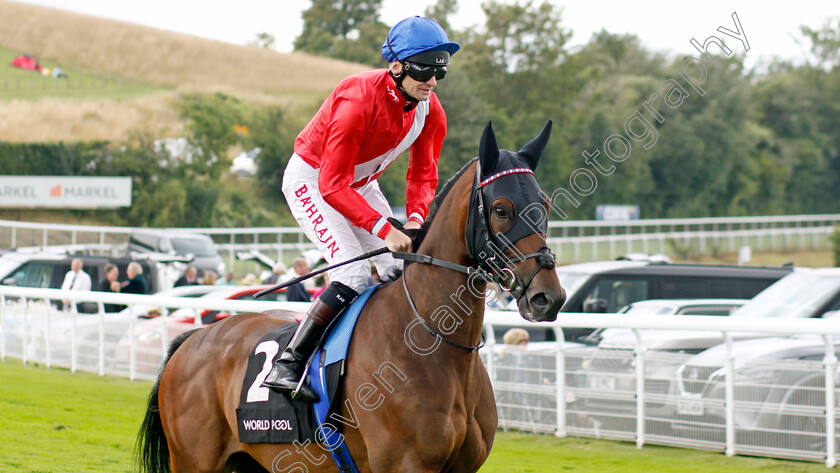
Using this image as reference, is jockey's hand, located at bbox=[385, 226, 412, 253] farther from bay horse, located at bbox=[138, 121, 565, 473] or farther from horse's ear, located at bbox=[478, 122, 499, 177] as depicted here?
horse's ear, located at bbox=[478, 122, 499, 177]

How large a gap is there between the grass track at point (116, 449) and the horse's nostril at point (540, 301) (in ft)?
10.5

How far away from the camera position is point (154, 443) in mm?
4656

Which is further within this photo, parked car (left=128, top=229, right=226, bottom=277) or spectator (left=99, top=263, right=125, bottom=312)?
parked car (left=128, top=229, right=226, bottom=277)

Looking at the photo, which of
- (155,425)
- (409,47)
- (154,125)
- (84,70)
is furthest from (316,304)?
(84,70)

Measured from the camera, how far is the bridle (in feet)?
10.1

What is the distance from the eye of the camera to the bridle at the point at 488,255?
10.1 ft

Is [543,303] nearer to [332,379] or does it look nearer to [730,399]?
[332,379]

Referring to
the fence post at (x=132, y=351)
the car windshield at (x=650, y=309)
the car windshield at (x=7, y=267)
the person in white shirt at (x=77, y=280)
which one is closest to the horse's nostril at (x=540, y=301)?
the car windshield at (x=650, y=309)

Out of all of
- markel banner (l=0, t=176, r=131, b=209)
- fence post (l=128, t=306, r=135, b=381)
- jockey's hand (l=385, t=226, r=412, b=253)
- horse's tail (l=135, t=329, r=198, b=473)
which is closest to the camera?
jockey's hand (l=385, t=226, r=412, b=253)

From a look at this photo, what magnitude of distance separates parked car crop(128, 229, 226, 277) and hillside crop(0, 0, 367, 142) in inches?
587

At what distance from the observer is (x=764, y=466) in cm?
603

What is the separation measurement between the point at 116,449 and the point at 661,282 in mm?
6579

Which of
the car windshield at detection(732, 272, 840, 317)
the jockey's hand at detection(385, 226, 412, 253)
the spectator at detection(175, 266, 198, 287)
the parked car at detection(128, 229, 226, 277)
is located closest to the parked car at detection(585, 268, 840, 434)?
the car windshield at detection(732, 272, 840, 317)

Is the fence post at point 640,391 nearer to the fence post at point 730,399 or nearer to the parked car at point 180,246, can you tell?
the fence post at point 730,399
